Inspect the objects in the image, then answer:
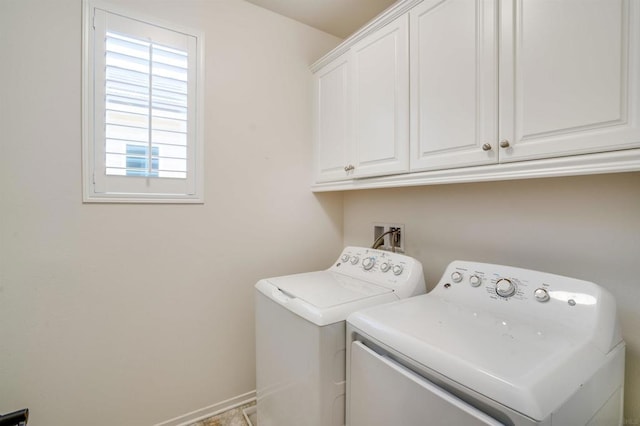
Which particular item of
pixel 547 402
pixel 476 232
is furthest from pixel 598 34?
pixel 547 402

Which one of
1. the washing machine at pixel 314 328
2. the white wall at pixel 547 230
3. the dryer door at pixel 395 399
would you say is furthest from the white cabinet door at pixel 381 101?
the dryer door at pixel 395 399

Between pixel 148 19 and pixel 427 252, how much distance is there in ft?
6.27

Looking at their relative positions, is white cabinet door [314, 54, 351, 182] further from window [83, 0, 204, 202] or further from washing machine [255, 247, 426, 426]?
window [83, 0, 204, 202]

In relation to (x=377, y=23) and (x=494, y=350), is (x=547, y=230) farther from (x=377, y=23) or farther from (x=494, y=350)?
(x=377, y=23)

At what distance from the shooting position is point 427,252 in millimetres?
1619

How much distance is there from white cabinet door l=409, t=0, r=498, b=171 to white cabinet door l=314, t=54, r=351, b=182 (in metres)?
0.48

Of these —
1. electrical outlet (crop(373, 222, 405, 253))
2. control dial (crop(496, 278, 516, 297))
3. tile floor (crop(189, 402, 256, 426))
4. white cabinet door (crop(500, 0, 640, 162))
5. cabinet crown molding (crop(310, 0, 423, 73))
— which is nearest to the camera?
white cabinet door (crop(500, 0, 640, 162))

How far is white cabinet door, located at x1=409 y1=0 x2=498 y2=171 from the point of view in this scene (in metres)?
1.02

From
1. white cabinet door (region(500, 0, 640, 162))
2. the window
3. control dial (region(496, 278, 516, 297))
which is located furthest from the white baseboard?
white cabinet door (region(500, 0, 640, 162))

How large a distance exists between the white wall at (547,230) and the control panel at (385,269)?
30 cm

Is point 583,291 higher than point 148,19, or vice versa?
point 148,19

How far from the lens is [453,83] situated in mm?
1130

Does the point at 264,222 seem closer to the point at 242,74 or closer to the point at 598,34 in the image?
the point at 242,74

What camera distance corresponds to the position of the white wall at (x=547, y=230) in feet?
3.20
